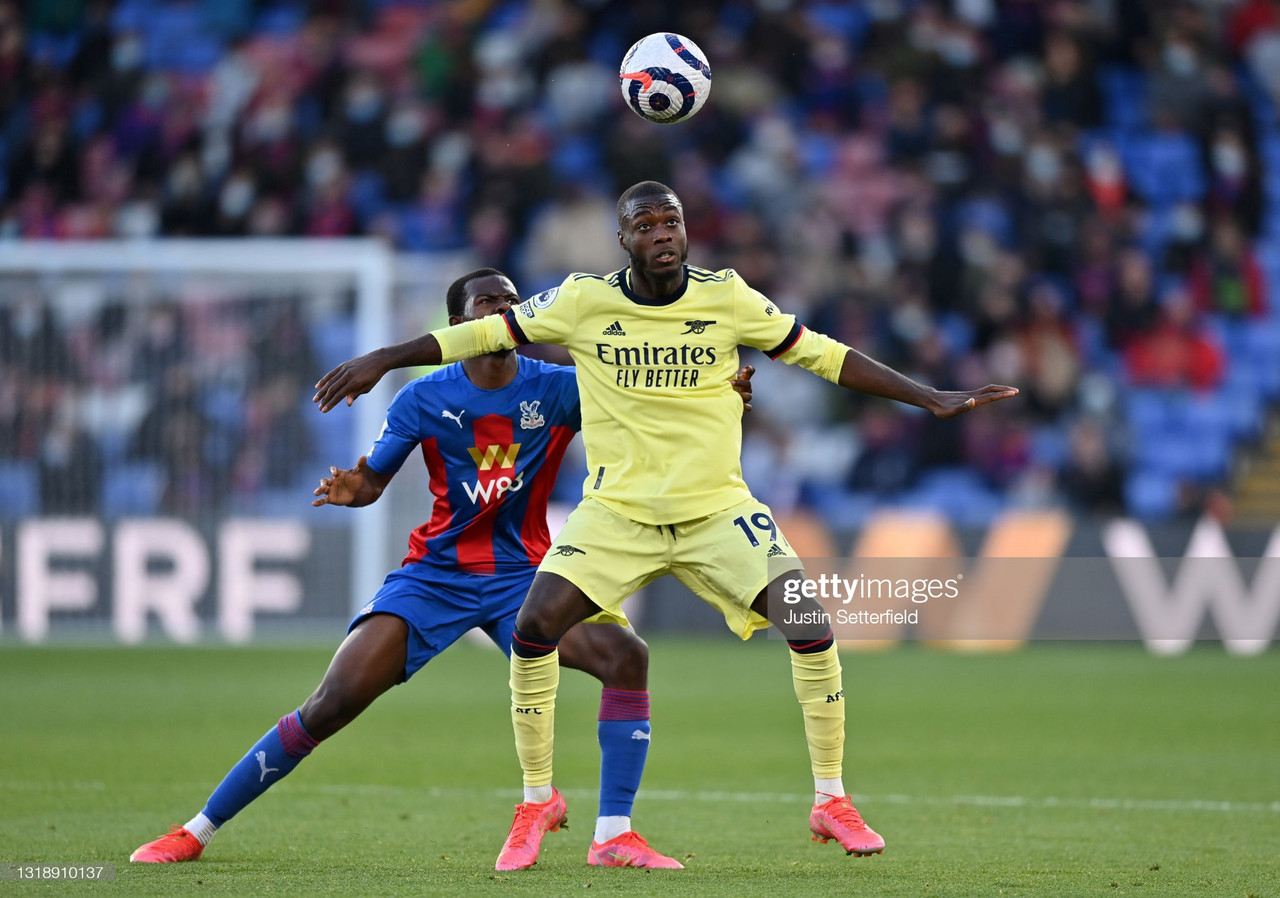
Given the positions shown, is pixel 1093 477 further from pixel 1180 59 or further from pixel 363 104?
pixel 363 104

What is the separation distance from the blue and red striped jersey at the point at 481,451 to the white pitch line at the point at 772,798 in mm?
1959

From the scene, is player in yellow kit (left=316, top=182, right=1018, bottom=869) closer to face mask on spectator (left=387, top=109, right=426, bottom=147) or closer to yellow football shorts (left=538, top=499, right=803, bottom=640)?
yellow football shorts (left=538, top=499, right=803, bottom=640)

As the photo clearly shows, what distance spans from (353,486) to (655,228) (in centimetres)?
140

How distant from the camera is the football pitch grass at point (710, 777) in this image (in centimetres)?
594

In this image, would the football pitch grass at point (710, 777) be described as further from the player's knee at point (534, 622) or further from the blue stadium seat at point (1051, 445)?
the blue stadium seat at point (1051, 445)

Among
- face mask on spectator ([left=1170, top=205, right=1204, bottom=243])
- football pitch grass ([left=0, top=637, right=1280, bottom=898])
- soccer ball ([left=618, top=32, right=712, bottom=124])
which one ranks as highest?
soccer ball ([left=618, top=32, right=712, bottom=124])

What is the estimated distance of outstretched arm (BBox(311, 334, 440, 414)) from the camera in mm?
5848

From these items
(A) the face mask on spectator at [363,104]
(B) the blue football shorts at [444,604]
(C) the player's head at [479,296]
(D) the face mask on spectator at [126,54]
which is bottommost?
(B) the blue football shorts at [444,604]

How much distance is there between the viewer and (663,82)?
6789 millimetres

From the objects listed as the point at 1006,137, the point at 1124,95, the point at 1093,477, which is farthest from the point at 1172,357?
the point at 1124,95

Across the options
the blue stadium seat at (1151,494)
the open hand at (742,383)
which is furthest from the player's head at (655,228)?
the blue stadium seat at (1151,494)

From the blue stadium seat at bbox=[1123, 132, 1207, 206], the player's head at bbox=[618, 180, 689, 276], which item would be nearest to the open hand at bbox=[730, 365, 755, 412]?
the player's head at bbox=[618, 180, 689, 276]

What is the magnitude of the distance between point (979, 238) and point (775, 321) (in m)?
12.6

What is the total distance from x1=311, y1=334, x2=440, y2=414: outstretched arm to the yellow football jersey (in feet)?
1.03
